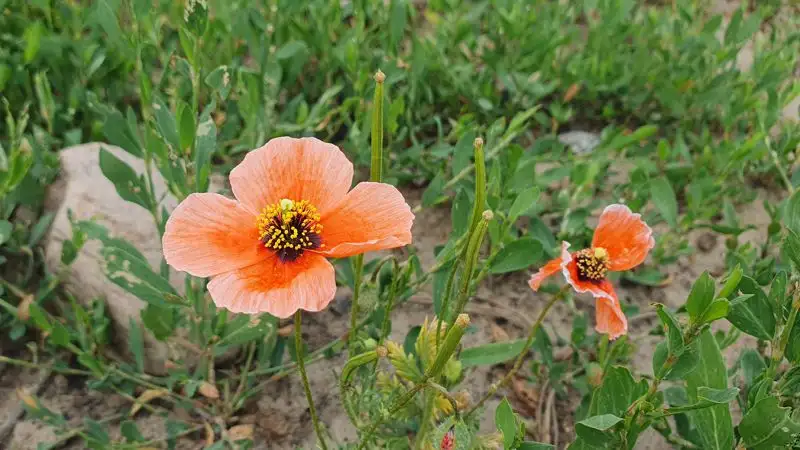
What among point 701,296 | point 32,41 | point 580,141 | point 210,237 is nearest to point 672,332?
point 701,296

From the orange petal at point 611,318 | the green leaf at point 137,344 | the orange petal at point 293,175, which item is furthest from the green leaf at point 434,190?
the green leaf at point 137,344

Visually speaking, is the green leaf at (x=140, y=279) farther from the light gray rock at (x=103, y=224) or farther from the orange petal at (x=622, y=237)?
the orange petal at (x=622, y=237)

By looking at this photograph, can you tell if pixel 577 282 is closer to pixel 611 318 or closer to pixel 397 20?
pixel 611 318

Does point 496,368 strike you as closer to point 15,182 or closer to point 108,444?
point 108,444

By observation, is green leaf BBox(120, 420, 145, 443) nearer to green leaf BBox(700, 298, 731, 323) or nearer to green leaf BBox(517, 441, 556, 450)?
green leaf BBox(517, 441, 556, 450)

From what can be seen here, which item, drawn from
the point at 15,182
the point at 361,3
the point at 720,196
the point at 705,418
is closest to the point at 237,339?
the point at 15,182

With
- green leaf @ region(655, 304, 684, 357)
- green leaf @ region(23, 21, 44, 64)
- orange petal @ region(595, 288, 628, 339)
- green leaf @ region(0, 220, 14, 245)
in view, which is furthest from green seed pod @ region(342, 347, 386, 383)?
green leaf @ region(23, 21, 44, 64)
